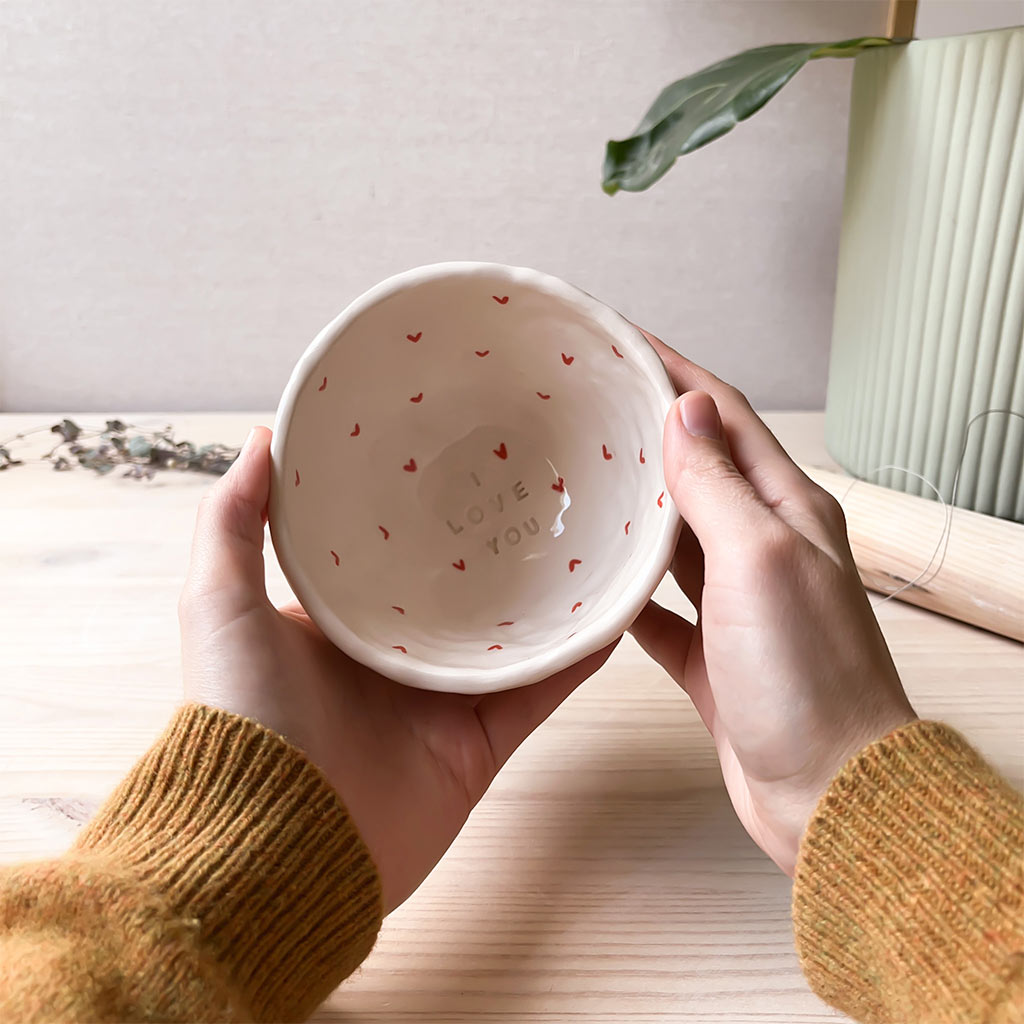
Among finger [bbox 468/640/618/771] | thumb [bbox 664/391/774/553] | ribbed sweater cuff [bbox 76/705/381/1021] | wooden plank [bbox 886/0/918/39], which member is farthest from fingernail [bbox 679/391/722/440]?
wooden plank [bbox 886/0/918/39]

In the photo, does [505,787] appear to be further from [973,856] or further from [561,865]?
[973,856]

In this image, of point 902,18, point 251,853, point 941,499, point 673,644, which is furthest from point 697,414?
point 902,18

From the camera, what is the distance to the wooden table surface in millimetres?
456

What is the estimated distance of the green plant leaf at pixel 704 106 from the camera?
74 cm

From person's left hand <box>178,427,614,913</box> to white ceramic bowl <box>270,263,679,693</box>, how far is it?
2cm

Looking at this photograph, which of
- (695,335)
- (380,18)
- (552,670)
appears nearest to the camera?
(552,670)

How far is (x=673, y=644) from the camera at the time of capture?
0.63 metres

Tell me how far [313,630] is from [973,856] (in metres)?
0.37

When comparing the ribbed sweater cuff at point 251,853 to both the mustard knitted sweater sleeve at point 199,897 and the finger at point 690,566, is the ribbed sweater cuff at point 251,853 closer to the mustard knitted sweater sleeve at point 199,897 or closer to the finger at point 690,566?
the mustard knitted sweater sleeve at point 199,897

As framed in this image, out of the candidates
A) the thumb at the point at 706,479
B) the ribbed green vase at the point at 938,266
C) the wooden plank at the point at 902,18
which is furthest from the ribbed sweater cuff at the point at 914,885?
the wooden plank at the point at 902,18

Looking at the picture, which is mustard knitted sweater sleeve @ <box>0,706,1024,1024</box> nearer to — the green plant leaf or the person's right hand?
the person's right hand

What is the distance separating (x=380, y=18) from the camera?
92cm

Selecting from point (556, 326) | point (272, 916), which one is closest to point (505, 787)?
point (272, 916)

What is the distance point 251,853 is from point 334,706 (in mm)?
118
